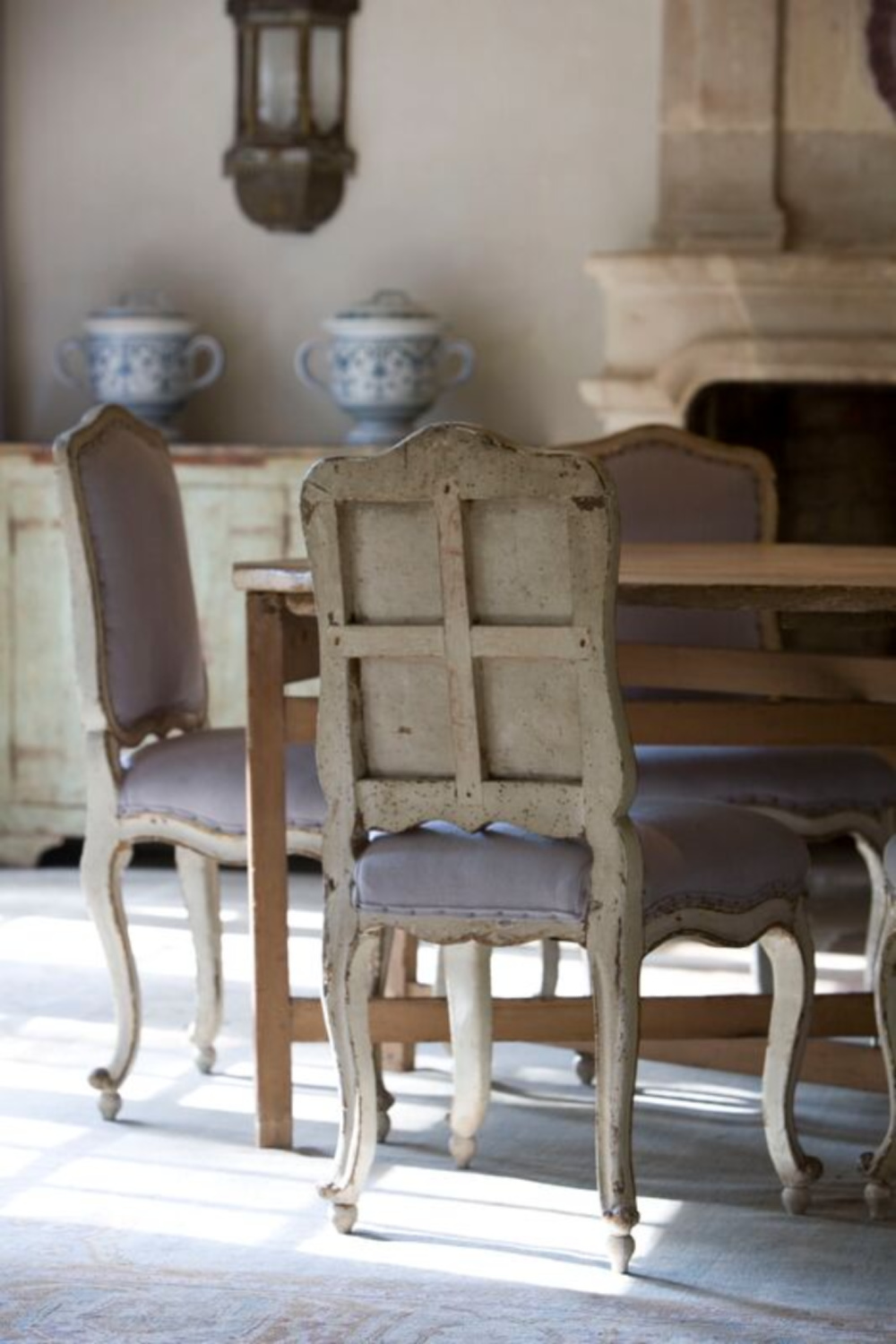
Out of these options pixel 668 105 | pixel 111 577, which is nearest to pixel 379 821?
pixel 111 577

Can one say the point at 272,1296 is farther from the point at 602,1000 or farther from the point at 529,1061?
A: the point at 529,1061

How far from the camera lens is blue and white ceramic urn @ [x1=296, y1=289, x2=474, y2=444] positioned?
5.55 metres

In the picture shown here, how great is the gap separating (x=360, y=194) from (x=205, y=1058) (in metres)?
2.72

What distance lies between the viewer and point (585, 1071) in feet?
12.6

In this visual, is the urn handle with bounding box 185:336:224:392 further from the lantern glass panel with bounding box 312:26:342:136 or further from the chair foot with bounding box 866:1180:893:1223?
the chair foot with bounding box 866:1180:893:1223

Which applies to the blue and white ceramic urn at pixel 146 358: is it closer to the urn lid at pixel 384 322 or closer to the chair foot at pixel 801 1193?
the urn lid at pixel 384 322

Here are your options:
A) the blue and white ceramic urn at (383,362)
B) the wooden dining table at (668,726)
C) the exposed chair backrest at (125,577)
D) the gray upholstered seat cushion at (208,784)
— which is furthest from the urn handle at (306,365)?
the gray upholstered seat cushion at (208,784)

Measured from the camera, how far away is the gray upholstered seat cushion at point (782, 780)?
3.78 m

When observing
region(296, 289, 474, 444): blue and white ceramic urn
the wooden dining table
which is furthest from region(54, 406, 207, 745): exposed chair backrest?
region(296, 289, 474, 444): blue and white ceramic urn

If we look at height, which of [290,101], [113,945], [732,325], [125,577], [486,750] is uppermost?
[290,101]

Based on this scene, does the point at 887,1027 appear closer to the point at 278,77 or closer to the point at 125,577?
the point at 125,577

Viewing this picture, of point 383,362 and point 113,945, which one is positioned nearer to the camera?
point 113,945

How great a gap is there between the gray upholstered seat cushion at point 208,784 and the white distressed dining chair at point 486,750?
0.43m

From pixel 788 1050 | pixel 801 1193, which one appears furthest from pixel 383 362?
pixel 801 1193
